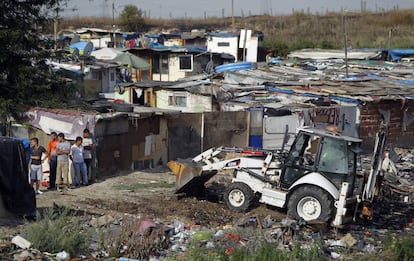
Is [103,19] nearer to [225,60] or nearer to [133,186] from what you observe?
[225,60]

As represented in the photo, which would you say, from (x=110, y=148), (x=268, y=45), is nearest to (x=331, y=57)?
(x=268, y=45)

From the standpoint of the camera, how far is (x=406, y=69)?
35.3 meters

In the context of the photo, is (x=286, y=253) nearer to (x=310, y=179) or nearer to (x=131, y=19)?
(x=310, y=179)

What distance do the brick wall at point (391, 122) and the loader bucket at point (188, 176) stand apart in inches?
415

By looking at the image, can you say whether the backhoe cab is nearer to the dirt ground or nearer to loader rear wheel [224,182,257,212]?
loader rear wheel [224,182,257,212]

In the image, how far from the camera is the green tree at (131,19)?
72.6m

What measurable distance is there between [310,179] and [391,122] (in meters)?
13.3

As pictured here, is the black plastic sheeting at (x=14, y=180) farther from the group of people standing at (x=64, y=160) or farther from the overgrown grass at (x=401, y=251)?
the overgrown grass at (x=401, y=251)

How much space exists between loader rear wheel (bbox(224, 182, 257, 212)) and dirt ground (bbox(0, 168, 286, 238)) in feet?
0.44

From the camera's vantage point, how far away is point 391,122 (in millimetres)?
25719

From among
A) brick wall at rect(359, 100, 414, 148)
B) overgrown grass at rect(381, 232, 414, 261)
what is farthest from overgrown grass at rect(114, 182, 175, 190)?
brick wall at rect(359, 100, 414, 148)

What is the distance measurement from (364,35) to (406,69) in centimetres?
2936

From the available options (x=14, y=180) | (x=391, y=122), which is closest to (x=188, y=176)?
(x=14, y=180)

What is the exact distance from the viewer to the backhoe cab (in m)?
13.2
